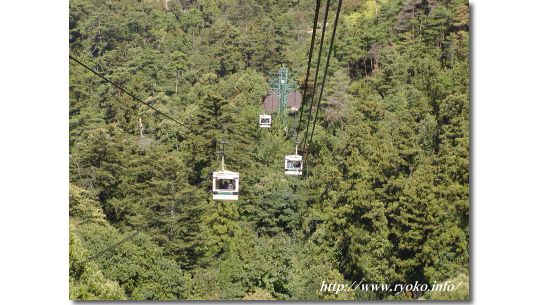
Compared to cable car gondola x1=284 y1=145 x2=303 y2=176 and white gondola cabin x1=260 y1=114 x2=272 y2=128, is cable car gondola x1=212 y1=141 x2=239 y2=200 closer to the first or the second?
cable car gondola x1=284 y1=145 x2=303 y2=176

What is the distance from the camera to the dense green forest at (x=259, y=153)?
62.5 ft

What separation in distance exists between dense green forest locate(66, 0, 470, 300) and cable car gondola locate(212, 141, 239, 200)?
2.78m

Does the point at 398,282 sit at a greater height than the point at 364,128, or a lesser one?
lesser

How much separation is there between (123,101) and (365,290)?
1106 centimetres

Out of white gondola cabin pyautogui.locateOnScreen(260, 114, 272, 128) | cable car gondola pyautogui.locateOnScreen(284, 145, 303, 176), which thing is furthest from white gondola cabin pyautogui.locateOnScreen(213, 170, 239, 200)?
white gondola cabin pyautogui.locateOnScreen(260, 114, 272, 128)

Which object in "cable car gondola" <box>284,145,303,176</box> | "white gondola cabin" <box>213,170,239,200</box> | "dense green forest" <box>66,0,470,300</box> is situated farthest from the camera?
"cable car gondola" <box>284,145,303,176</box>

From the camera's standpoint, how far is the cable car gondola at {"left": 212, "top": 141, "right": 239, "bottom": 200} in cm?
1727

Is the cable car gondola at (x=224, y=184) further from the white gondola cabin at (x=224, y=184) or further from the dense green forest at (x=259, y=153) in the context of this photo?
the dense green forest at (x=259, y=153)

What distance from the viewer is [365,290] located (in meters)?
17.6

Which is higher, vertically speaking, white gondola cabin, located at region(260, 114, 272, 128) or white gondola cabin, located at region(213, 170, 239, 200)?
white gondola cabin, located at region(260, 114, 272, 128)

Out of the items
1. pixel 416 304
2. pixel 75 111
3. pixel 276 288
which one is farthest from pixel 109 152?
pixel 416 304
